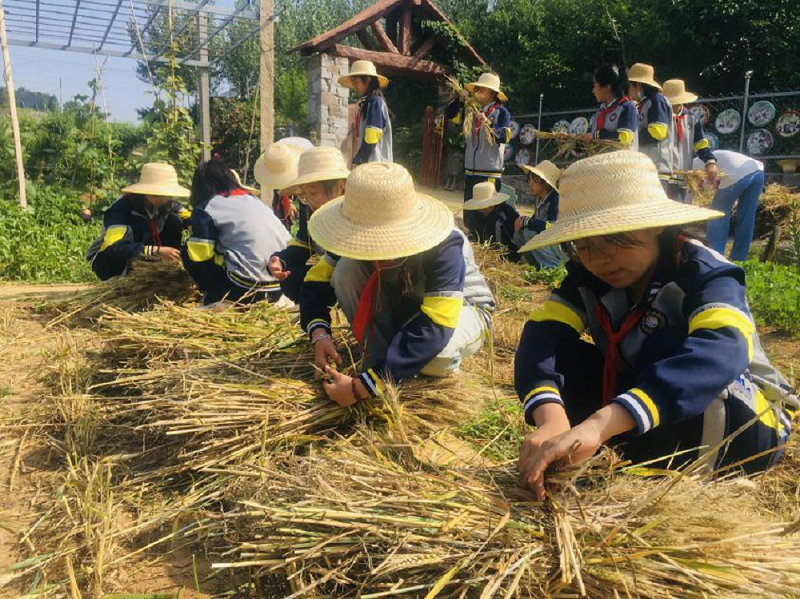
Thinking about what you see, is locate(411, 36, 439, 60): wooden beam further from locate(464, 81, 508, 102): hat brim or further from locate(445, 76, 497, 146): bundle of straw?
locate(464, 81, 508, 102): hat brim

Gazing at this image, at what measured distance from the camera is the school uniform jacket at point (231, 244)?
3.90 metres

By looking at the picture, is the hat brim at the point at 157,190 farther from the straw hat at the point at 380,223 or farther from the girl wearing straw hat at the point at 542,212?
the girl wearing straw hat at the point at 542,212

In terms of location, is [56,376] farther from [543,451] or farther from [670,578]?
[670,578]

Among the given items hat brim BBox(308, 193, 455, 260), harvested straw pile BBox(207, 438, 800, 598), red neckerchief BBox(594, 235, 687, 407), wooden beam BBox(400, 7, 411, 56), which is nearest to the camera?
harvested straw pile BBox(207, 438, 800, 598)

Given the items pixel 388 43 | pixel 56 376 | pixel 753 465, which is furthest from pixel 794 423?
pixel 388 43

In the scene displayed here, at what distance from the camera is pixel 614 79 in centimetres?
535

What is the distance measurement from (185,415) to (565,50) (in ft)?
52.4

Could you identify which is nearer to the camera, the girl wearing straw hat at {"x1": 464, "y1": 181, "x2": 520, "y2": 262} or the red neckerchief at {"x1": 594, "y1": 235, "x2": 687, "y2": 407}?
the red neckerchief at {"x1": 594, "y1": 235, "x2": 687, "y2": 407}

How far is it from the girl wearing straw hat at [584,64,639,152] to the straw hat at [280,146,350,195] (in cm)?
270

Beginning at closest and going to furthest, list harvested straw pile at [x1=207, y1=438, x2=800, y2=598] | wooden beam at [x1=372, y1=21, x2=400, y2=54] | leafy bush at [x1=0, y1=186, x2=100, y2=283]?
1. harvested straw pile at [x1=207, y1=438, x2=800, y2=598]
2. leafy bush at [x1=0, y1=186, x2=100, y2=283]
3. wooden beam at [x1=372, y1=21, x2=400, y2=54]

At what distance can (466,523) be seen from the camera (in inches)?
56.2

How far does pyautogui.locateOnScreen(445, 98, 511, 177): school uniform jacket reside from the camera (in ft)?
23.3

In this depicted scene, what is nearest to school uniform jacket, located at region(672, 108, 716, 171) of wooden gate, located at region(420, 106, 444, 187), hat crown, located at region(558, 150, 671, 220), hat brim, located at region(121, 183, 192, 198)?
hat brim, located at region(121, 183, 192, 198)

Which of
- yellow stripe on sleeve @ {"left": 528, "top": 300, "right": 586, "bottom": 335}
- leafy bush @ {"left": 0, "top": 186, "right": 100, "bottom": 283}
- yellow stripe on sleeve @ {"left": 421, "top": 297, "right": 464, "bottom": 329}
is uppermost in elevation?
yellow stripe on sleeve @ {"left": 528, "top": 300, "right": 586, "bottom": 335}
